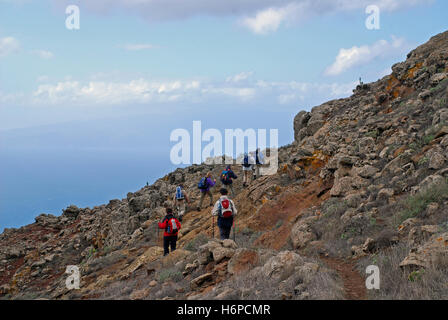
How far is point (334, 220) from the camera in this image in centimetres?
883

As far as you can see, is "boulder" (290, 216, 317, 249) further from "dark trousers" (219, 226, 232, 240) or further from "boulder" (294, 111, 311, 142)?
"boulder" (294, 111, 311, 142)

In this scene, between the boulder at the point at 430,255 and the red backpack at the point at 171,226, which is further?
the red backpack at the point at 171,226

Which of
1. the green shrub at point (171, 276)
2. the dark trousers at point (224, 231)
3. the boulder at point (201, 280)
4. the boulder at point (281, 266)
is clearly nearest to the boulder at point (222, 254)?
the boulder at point (201, 280)

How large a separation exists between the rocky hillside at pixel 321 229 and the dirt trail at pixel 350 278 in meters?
0.03

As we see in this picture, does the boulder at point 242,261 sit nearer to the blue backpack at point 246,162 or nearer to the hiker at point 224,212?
the hiker at point 224,212

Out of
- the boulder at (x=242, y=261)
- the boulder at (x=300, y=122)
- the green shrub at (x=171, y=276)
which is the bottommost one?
the green shrub at (x=171, y=276)

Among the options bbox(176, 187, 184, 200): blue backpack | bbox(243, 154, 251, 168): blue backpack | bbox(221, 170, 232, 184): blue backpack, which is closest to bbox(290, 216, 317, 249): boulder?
bbox(221, 170, 232, 184): blue backpack

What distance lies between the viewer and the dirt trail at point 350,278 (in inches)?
203

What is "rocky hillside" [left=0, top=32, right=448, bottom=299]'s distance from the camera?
18.0 ft

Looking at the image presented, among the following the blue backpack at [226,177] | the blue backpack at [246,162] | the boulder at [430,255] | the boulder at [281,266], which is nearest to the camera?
the boulder at [430,255]
